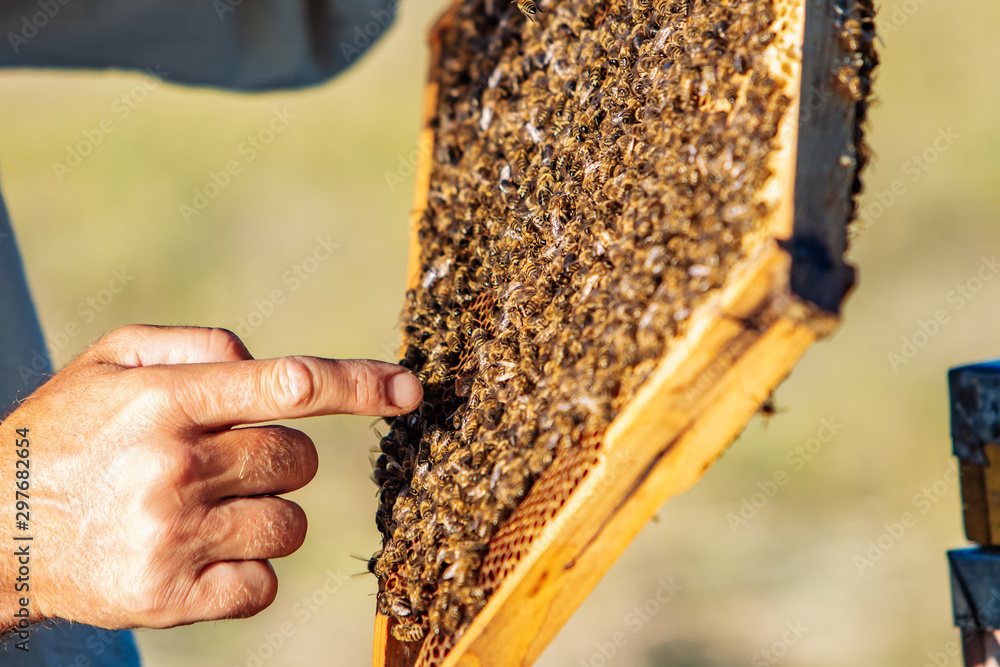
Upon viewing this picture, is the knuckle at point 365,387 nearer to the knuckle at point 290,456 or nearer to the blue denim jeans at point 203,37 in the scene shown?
the knuckle at point 290,456

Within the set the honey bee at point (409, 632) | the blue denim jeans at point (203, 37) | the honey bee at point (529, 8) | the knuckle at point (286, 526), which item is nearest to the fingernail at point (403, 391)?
the knuckle at point (286, 526)

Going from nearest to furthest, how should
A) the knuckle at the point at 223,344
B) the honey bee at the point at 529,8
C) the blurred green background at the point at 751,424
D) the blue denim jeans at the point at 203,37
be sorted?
1. the knuckle at the point at 223,344
2. the honey bee at the point at 529,8
3. the blue denim jeans at the point at 203,37
4. the blurred green background at the point at 751,424

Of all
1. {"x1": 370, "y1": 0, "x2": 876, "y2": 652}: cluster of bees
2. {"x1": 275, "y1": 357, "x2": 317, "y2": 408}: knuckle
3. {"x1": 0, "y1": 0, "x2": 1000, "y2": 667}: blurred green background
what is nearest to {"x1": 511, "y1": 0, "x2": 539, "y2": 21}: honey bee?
{"x1": 370, "y1": 0, "x2": 876, "y2": 652}: cluster of bees

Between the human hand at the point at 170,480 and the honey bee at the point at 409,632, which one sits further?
the honey bee at the point at 409,632

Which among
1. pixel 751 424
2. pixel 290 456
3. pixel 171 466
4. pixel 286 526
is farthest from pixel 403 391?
pixel 751 424

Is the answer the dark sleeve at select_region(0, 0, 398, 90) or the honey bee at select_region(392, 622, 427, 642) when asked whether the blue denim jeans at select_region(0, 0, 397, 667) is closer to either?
the dark sleeve at select_region(0, 0, 398, 90)

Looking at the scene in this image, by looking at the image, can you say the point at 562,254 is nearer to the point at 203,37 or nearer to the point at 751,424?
the point at 203,37

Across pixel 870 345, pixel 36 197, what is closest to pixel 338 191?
pixel 36 197
